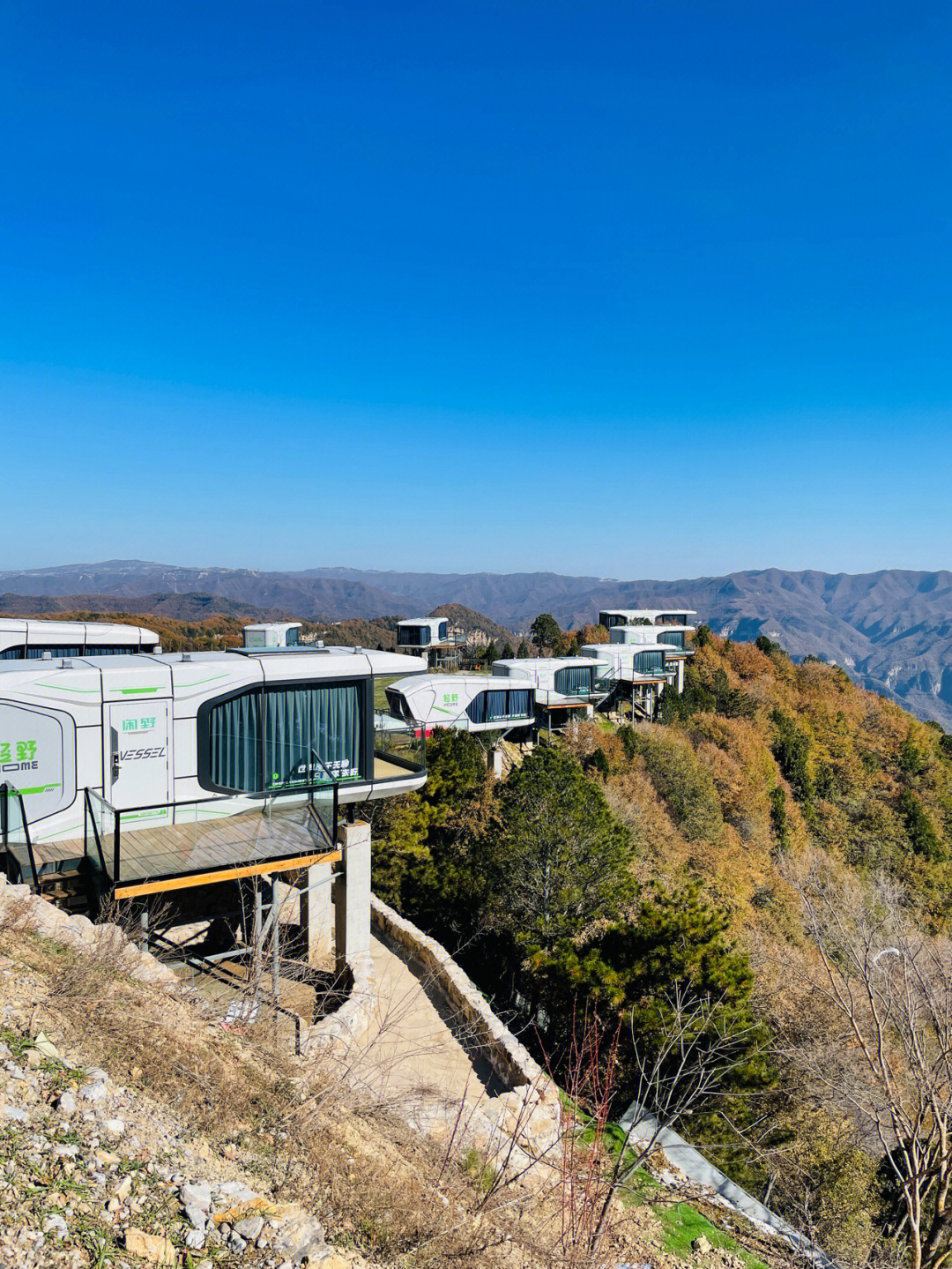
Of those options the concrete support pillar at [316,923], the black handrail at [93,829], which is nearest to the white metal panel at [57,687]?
the black handrail at [93,829]

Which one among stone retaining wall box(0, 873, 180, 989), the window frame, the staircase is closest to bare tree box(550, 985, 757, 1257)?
stone retaining wall box(0, 873, 180, 989)

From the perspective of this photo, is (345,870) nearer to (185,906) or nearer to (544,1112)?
(185,906)

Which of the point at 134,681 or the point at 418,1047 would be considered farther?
the point at 418,1047

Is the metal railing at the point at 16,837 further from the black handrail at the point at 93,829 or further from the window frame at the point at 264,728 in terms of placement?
the window frame at the point at 264,728

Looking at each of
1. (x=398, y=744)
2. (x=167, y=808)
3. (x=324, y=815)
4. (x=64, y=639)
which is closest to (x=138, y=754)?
(x=167, y=808)

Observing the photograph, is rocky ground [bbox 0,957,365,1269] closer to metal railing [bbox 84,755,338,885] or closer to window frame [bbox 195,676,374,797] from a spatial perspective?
metal railing [bbox 84,755,338,885]

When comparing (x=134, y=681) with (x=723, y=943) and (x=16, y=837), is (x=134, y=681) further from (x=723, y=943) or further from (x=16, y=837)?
(x=723, y=943)
